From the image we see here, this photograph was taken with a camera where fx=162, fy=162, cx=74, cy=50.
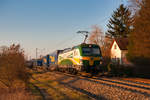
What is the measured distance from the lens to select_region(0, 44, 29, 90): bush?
10961mm

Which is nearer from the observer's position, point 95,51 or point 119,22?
point 95,51

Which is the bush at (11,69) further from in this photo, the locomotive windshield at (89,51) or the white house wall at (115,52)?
the white house wall at (115,52)

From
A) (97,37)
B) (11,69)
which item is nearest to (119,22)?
(97,37)

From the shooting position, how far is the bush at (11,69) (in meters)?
11.0

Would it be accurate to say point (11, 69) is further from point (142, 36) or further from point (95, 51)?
point (142, 36)

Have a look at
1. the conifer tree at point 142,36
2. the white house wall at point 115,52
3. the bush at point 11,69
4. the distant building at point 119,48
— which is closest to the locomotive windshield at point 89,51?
the conifer tree at point 142,36

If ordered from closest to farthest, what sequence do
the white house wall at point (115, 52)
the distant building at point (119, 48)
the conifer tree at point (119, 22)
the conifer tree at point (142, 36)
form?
1. the conifer tree at point (142, 36)
2. the distant building at point (119, 48)
3. the white house wall at point (115, 52)
4. the conifer tree at point (119, 22)

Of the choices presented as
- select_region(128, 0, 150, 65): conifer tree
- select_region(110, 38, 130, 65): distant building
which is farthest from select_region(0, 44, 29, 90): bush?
select_region(110, 38, 130, 65): distant building

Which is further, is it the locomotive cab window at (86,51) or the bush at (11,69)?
the locomotive cab window at (86,51)

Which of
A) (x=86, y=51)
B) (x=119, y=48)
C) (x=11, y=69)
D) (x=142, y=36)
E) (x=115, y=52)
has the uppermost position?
(x=119, y=48)

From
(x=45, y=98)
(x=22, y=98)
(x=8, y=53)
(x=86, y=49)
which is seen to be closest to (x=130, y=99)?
(x=45, y=98)

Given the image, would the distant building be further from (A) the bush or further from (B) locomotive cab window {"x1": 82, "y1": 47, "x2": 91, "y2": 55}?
(A) the bush

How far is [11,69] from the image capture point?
36.0 feet

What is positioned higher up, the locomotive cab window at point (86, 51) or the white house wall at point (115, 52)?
the white house wall at point (115, 52)
